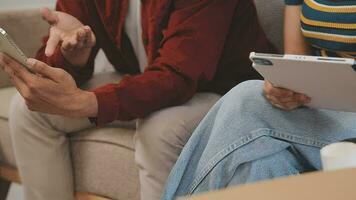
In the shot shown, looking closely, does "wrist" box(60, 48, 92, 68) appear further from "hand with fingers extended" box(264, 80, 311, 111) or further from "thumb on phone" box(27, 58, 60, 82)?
"hand with fingers extended" box(264, 80, 311, 111)

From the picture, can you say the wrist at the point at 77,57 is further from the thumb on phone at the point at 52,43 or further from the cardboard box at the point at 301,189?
the cardboard box at the point at 301,189

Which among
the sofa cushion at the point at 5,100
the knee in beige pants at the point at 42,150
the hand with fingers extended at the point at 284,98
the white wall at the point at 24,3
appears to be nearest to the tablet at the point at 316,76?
the hand with fingers extended at the point at 284,98

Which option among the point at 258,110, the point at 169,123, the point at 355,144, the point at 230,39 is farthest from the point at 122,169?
the point at 355,144

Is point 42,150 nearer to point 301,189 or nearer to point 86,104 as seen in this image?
point 86,104

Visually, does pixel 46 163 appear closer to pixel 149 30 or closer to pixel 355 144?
pixel 149 30

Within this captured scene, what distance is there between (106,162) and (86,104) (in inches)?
10.0

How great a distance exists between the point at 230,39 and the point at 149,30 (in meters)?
0.18

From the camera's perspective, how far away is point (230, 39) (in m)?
1.18

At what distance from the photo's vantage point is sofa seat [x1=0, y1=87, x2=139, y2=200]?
46.2 inches

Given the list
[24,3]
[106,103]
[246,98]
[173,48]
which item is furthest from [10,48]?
[24,3]

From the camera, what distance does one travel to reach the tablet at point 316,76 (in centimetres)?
70

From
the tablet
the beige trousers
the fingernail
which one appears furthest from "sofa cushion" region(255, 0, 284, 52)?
the fingernail

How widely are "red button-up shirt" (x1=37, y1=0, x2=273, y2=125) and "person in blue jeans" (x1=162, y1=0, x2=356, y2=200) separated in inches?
8.2

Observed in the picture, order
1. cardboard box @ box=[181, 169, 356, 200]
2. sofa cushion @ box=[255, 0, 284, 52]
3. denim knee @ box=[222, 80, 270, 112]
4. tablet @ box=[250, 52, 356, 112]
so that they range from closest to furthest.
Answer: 1. cardboard box @ box=[181, 169, 356, 200]
2. tablet @ box=[250, 52, 356, 112]
3. denim knee @ box=[222, 80, 270, 112]
4. sofa cushion @ box=[255, 0, 284, 52]
